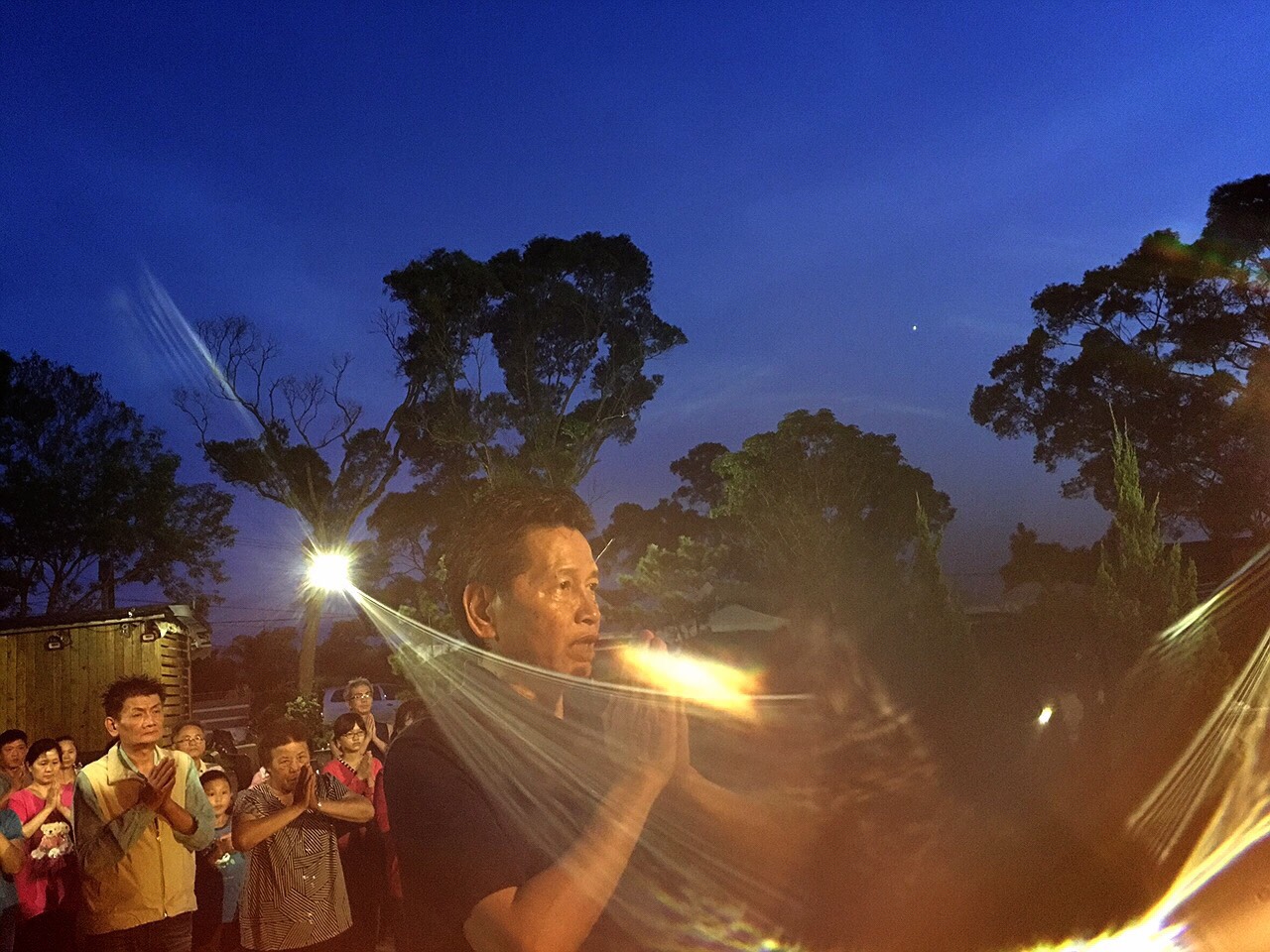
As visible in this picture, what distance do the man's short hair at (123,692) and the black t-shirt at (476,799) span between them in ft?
11.8

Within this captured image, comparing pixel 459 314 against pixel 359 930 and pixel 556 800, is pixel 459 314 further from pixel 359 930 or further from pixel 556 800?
pixel 556 800

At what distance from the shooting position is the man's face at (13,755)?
584cm

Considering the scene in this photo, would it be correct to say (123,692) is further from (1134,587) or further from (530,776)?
(1134,587)

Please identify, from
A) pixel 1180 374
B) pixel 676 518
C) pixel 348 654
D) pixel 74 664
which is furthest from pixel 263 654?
pixel 1180 374

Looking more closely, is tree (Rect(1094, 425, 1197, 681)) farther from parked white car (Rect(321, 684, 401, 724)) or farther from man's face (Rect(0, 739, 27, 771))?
parked white car (Rect(321, 684, 401, 724))

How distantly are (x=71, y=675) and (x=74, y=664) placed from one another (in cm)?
17

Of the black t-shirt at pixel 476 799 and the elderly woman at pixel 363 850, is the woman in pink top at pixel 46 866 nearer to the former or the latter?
the elderly woman at pixel 363 850

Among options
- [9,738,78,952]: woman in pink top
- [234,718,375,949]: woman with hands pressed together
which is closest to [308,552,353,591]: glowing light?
[9,738,78,952]: woman in pink top

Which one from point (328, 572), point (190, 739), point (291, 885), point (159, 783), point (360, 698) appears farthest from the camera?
point (328, 572)

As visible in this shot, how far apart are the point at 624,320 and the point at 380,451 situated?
294 inches

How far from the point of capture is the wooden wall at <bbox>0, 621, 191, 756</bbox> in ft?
46.0

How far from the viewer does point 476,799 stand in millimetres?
1265

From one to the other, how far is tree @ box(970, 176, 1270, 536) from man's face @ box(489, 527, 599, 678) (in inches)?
960

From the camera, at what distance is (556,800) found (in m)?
1.40
